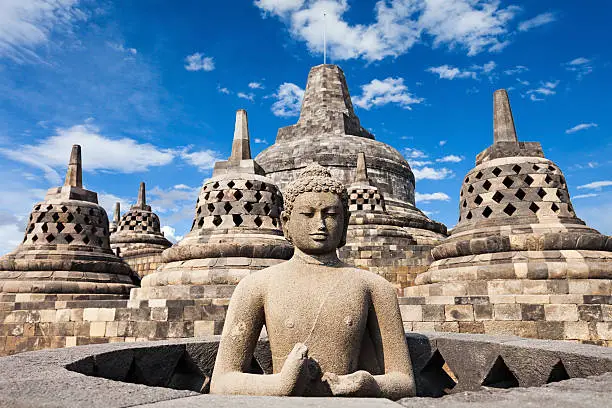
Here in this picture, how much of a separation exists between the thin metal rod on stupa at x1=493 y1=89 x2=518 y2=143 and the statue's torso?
20.4ft

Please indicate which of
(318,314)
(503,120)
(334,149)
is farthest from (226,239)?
(334,149)

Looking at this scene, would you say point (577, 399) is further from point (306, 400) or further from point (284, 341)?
point (284, 341)

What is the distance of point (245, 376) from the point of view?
249cm

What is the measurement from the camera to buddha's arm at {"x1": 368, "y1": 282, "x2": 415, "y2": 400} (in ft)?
8.45

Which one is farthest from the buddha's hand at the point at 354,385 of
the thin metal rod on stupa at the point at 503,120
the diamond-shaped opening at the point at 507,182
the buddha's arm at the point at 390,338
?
the thin metal rod on stupa at the point at 503,120

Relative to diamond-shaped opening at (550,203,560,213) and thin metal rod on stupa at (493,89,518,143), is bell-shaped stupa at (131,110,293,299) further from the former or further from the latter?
diamond-shaped opening at (550,203,560,213)

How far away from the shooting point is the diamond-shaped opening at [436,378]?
352 cm

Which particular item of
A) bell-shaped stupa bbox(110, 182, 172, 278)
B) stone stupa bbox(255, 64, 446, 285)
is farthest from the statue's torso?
stone stupa bbox(255, 64, 446, 285)

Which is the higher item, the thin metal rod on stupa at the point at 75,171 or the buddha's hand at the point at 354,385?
the thin metal rod on stupa at the point at 75,171

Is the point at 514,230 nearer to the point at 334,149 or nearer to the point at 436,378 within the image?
the point at 436,378

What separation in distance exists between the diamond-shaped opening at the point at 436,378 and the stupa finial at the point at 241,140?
236 inches

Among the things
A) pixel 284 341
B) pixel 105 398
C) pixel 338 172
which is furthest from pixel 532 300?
pixel 338 172

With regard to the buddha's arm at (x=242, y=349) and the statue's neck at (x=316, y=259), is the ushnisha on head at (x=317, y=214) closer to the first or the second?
the statue's neck at (x=316, y=259)

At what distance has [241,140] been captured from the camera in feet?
29.6
